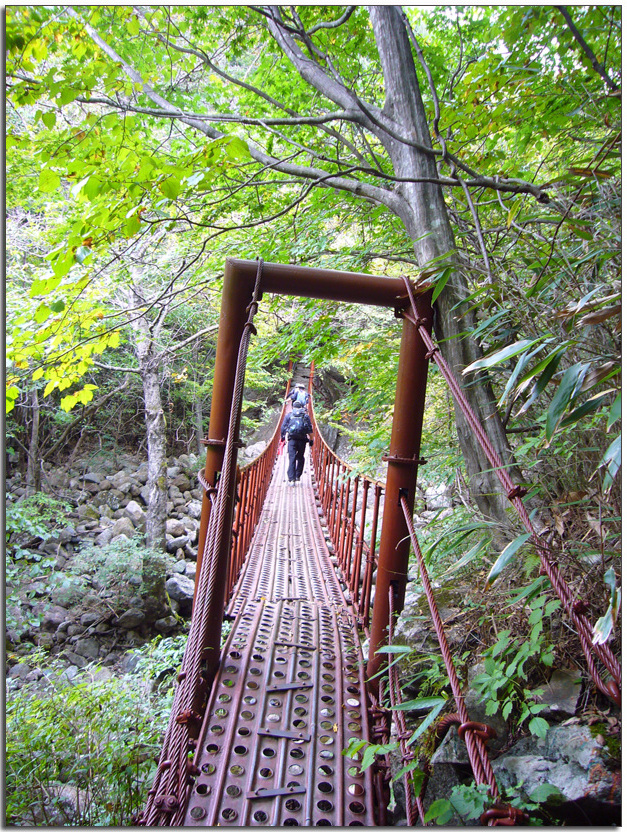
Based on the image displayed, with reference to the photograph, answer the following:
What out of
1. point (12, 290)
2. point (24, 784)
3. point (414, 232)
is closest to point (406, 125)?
point (414, 232)

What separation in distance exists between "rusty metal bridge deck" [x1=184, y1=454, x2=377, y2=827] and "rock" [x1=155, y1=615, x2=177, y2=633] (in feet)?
11.6

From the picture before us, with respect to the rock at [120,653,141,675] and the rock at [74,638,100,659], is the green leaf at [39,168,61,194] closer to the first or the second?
the rock at [120,653,141,675]

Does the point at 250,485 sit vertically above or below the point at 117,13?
below

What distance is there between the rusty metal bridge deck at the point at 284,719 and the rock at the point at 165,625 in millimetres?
3537

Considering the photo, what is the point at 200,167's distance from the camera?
58.4 inches

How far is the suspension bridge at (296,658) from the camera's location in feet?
3.21

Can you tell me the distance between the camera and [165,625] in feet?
16.8

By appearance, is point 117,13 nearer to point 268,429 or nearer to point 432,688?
point 432,688

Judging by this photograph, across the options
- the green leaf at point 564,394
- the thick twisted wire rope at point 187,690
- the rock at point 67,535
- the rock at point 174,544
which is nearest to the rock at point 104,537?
the rock at point 67,535

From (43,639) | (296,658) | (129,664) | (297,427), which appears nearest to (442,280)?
(296,658)

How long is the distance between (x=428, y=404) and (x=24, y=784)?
284 centimetres

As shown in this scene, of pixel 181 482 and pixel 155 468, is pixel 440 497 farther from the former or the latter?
pixel 181 482

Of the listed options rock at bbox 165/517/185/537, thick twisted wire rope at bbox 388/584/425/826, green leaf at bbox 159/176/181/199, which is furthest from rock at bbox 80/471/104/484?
thick twisted wire rope at bbox 388/584/425/826

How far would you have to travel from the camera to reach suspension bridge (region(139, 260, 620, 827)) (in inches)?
38.5
